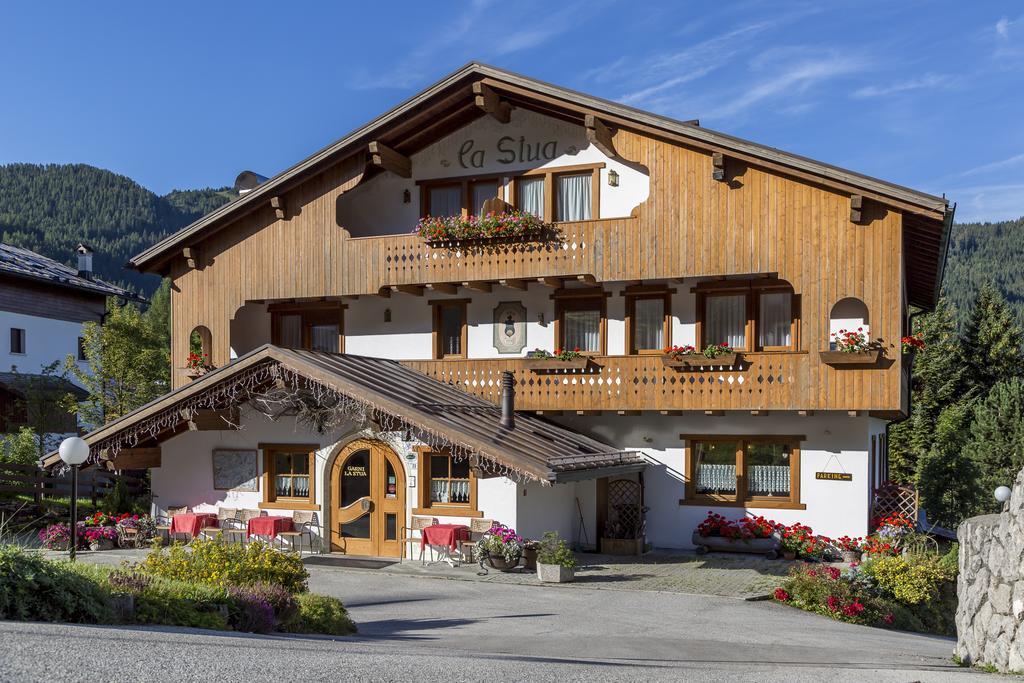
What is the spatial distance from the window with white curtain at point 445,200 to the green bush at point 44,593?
52.3 feet

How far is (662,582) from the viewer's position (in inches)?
699

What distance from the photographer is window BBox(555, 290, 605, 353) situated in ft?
77.4

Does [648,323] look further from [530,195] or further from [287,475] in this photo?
[287,475]

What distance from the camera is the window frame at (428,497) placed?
65.8 feet

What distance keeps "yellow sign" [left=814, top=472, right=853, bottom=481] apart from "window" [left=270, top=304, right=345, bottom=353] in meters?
11.9

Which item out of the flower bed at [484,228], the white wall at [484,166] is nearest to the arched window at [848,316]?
the white wall at [484,166]

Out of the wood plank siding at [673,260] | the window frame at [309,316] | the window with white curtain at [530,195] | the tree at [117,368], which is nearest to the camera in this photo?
the wood plank siding at [673,260]

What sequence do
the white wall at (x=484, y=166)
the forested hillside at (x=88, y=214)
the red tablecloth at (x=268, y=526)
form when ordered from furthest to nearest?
the forested hillside at (x=88, y=214) < the white wall at (x=484, y=166) < the red tablecloth at (x=268, y=526)

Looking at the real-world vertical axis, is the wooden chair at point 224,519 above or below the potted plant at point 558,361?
below

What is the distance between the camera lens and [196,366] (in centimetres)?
2509

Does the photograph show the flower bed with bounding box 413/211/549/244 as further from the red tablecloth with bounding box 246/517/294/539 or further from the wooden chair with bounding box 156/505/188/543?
the wooden chair with bounding box 156/505/188/543

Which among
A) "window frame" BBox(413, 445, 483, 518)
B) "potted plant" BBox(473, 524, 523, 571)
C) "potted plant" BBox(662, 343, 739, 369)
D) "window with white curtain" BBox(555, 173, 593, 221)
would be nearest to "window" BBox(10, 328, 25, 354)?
"window frame" BBox(413, 445, 483, 518)

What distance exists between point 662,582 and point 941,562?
16.1 feet

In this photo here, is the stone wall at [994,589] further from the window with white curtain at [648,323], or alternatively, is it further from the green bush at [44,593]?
the window with white curtain at [648,323]
